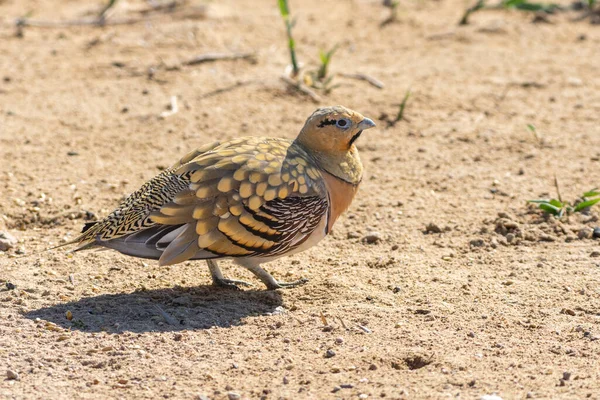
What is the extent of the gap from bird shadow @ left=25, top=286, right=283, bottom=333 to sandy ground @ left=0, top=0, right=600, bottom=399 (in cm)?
2

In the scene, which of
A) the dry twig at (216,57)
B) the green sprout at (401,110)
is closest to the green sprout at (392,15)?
the dry twig at (216,57)

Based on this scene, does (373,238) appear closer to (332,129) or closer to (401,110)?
(332,129)

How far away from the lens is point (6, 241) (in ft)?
18.8

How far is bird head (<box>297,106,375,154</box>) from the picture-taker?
5.47 metres

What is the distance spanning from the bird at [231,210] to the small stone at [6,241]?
58 cm

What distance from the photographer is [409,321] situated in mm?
4961

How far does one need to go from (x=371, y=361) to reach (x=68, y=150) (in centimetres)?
382

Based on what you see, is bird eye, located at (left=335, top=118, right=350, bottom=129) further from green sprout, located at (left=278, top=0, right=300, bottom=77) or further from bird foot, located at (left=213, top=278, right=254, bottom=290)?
green sprout, located at (left=278, top=0, right=300, bottom=77)

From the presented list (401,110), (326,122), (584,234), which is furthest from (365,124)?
(401,110)

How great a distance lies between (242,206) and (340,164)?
2.62 feet

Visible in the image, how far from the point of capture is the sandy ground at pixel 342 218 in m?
4.42

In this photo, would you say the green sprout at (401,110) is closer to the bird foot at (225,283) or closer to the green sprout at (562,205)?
the green sprout at (562,205)

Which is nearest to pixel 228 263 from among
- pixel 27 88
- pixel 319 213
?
pixel 319 213

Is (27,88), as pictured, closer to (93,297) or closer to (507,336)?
(93,297)
